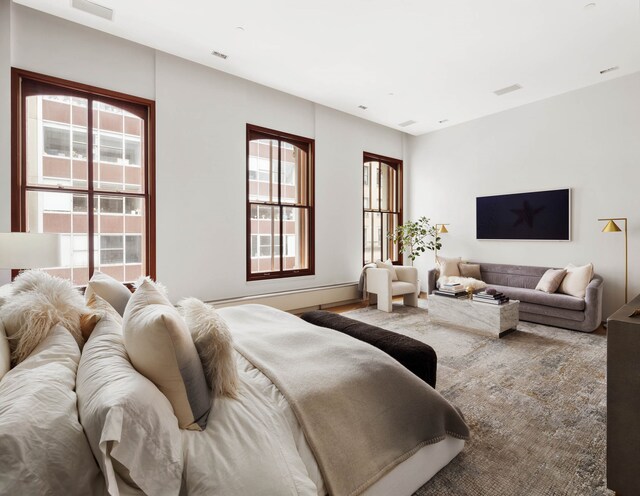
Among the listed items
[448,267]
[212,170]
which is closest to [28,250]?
[212,170]

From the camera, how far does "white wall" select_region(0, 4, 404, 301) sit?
11.1 ft

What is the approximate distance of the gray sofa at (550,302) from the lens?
13.7 ft

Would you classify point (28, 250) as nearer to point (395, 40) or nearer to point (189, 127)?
point (189, 127)

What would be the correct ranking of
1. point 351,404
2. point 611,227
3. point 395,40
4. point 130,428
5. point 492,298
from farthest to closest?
point 611,227
point 492,298
point 395,40
point 351,404
point 130,428

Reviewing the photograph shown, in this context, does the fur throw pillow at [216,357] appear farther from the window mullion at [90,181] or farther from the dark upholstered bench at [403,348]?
the window mullion at [90,181]

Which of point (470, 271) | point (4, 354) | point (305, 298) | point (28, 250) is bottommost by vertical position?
point (305, 298)

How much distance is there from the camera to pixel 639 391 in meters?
1.42

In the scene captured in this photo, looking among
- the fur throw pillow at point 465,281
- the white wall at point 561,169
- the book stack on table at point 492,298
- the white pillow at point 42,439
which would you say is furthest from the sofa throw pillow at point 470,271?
the white pillow at point 42,439

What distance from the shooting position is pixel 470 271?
18.8ft

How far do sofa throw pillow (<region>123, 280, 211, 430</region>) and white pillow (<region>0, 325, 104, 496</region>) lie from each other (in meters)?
0.21

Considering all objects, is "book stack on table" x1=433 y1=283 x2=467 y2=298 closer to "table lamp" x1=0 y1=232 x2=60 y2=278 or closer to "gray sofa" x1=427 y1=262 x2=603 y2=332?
"gray sofa" x1=427 y1=262 x2=603 y2=332

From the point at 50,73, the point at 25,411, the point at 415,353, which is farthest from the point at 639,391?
the point at 50,73

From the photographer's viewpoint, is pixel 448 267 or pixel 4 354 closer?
pixel 4 354

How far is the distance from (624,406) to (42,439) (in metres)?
2.12
